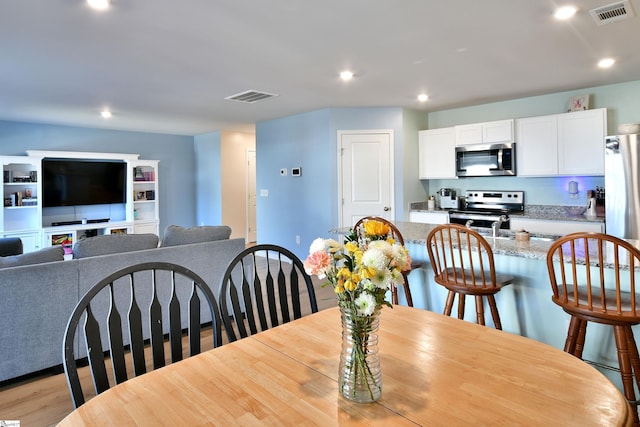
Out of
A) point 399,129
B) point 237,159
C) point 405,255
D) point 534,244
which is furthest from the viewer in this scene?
point 237,159

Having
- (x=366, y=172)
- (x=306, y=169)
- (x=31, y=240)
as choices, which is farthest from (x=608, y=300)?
(x=31, y=240)

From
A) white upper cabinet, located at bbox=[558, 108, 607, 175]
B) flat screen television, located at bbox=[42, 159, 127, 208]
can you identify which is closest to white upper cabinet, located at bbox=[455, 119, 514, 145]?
white upper cabinet, located at bbox=[558, 108, 607, 175]

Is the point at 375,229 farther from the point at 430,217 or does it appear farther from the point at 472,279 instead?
the point at 430,217

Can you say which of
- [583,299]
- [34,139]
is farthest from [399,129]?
[34,139]

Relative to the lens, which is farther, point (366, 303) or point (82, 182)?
point (82, 182)

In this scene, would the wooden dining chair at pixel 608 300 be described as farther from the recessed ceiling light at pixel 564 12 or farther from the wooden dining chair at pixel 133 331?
the wooden dining chair at pixel 133 331

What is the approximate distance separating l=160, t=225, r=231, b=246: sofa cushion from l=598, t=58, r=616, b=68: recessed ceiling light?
3758mm

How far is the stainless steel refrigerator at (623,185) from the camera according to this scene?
147 inches

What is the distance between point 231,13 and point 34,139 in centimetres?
573

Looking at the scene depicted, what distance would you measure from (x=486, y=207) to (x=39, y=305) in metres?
5.08

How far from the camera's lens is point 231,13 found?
98.1 inches

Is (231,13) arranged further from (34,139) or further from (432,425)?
(34,139)

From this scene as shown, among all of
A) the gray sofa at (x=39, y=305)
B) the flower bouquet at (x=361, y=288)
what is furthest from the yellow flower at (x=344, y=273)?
the gray sofa at (x=39, y=305)

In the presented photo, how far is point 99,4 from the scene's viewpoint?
2.34 metres
